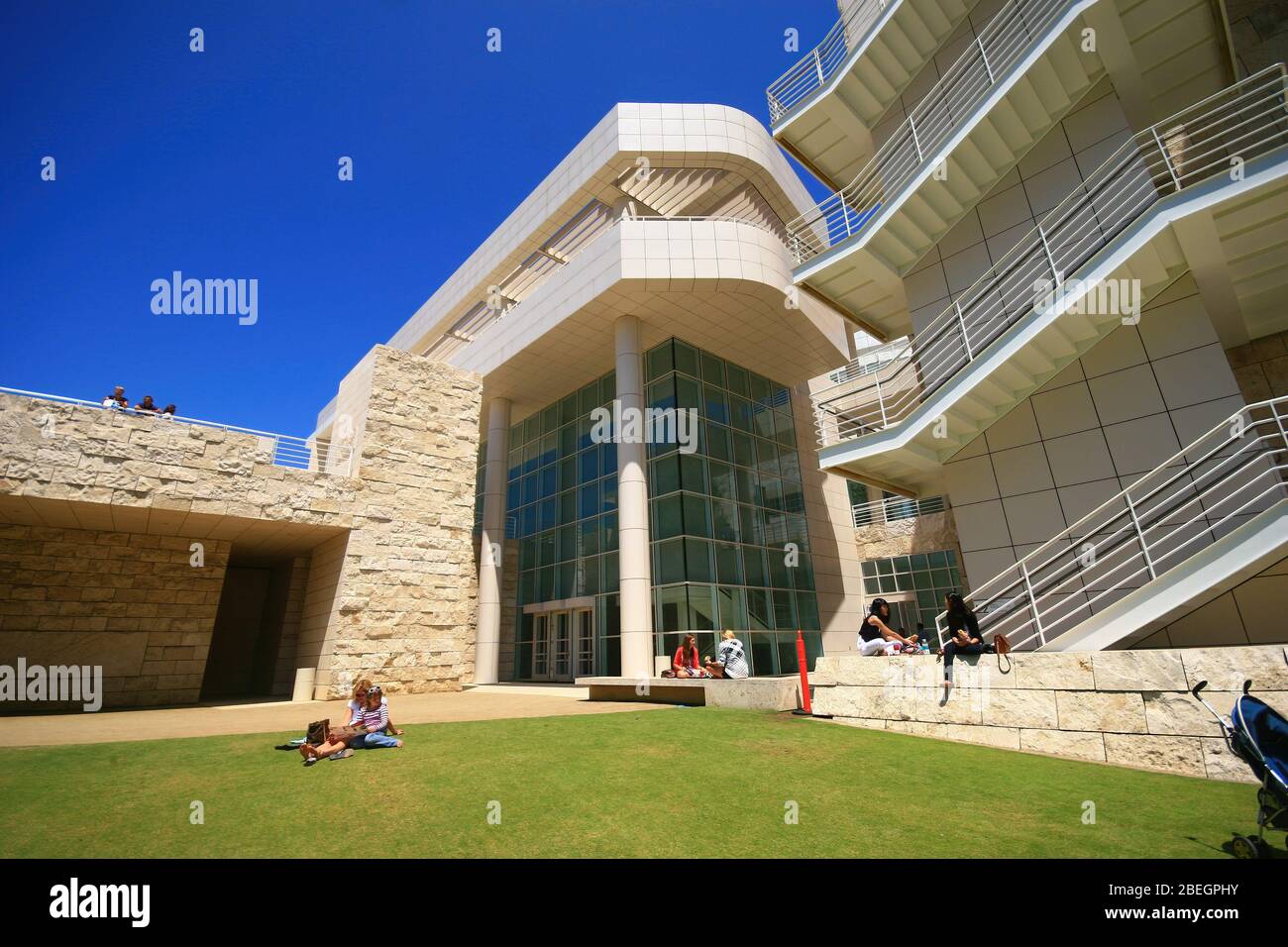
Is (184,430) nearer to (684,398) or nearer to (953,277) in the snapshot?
(684,398)

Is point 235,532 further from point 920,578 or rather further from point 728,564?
point 920,578

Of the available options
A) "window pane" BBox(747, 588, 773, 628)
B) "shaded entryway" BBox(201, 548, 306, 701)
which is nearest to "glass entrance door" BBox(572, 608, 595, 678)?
"window pane" BBox(747, 588, 773, 628)

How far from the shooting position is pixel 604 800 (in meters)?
5.04

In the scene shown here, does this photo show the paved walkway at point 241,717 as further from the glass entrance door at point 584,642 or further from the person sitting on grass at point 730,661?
the glass entrance door at point 584,642

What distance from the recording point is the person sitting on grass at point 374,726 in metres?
7.12

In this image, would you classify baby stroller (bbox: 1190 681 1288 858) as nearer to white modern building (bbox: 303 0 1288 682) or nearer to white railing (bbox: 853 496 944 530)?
white modern building (bbox: 303 0 1288 682)

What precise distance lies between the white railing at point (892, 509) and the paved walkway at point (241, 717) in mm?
15418

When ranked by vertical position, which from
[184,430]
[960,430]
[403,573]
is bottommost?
[403,573]

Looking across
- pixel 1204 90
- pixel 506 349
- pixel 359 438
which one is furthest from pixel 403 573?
pixel 1204 90

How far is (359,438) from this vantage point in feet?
53.5

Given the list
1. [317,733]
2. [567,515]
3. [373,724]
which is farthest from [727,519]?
[317,733]
